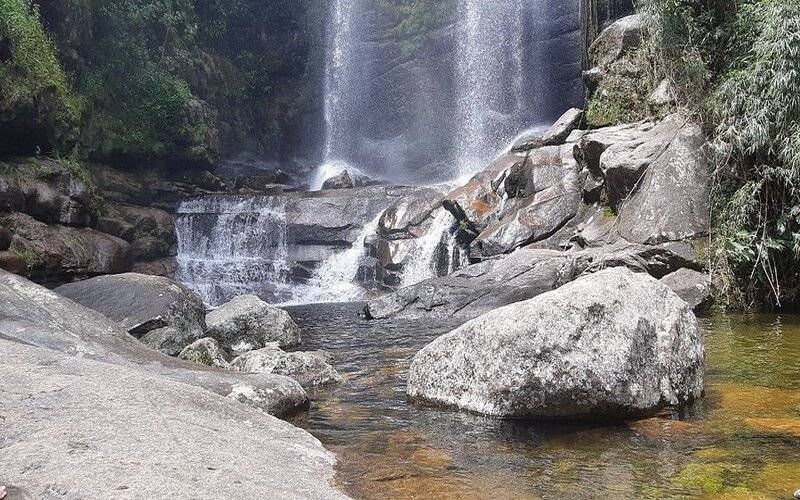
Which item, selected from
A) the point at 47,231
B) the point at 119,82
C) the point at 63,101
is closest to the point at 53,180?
the point at 47,231

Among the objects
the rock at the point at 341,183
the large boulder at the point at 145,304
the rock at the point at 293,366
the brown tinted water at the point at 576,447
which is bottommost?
the brown tinted water at the point at 576,447

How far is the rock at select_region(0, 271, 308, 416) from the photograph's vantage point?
5.34 metres

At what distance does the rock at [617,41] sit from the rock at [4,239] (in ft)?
45.9

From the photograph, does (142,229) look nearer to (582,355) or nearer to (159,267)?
(159,267)

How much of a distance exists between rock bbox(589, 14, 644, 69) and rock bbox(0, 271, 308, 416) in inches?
515

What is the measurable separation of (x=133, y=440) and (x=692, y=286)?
928cm

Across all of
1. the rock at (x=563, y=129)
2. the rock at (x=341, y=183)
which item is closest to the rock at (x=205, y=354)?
the rock at (x=563, y=129)

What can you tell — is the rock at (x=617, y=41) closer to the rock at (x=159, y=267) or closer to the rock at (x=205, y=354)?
the rock at (x=205, y=354)

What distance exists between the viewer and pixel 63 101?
18.1 meters

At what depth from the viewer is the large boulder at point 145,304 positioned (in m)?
9.19

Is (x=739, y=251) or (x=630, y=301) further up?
(x=739, y=251)

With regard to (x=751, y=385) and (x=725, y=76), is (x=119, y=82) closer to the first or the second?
(x=725, y=76)

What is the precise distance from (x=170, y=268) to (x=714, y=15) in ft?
50.3

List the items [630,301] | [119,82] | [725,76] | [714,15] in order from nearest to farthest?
[630,301]
[725,76]
[714,15]
[119,82]
